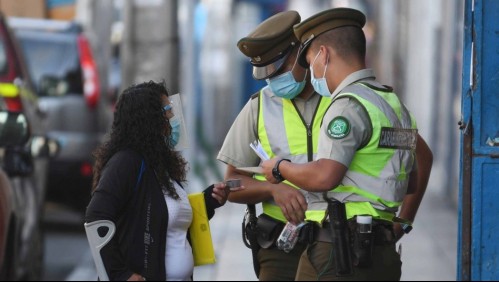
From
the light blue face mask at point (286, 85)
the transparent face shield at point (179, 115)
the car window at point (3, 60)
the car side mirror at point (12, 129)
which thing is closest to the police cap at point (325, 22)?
the light blue face mask at point (286, 85)

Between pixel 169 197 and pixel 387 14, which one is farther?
pixel 387 14

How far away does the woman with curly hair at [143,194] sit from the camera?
5023 mm

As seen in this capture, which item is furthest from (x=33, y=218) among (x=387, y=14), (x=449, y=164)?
(x=387, y=14)

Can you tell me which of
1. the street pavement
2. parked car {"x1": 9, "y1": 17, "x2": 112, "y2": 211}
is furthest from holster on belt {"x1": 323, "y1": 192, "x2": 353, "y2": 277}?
parked car {"x1": 9, "y1": 17, "x2": 112, "y2": 211}

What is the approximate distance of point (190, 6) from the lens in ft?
52.5

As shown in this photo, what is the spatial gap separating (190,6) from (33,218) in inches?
275

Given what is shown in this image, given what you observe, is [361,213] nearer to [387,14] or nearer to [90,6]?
[90,6]

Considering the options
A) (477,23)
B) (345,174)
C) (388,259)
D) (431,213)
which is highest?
(477,23)

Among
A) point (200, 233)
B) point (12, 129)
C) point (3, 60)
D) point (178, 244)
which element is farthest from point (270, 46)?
point (3, 60)

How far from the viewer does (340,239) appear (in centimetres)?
493

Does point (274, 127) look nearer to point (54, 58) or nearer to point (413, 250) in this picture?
point (413, 250)

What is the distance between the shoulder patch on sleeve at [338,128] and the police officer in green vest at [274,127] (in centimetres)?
60

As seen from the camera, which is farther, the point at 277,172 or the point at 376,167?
the point at 277,172

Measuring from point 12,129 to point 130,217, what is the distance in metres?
3.28
